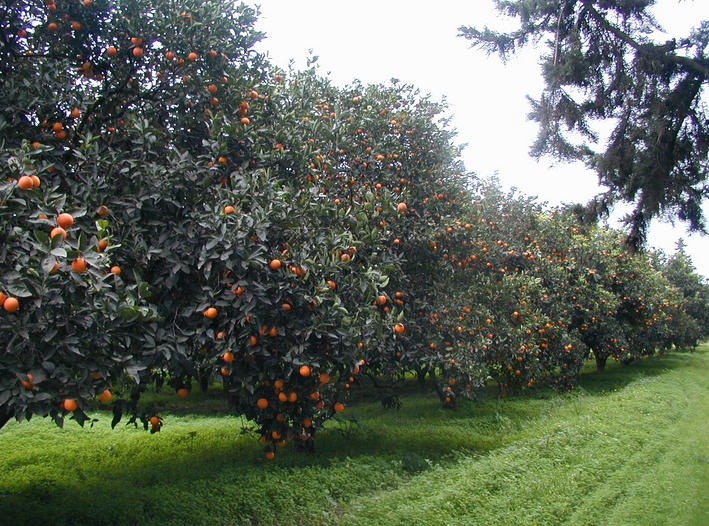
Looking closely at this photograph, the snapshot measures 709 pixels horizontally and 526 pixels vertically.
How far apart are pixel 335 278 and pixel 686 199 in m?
3.87

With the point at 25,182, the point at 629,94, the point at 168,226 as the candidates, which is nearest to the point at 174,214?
the point at 168,226

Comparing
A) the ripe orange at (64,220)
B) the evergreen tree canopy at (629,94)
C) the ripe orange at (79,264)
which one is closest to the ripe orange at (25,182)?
the ripe orange at (64,220)

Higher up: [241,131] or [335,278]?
[241,131]

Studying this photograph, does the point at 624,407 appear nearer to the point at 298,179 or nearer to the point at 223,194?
the point at 298,179

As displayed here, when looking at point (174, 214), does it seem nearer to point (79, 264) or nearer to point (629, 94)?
point (79, 264)

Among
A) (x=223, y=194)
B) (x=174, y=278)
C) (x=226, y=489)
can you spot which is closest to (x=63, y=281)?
(x=174, y=278)

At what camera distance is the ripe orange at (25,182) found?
345 centimetres

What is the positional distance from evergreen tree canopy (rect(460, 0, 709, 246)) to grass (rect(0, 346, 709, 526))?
3804 mm

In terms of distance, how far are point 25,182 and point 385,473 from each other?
22.2ft

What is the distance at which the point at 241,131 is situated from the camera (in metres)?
5.83

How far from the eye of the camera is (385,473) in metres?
8.23

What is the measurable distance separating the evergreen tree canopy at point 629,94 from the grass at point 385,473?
3804 mm

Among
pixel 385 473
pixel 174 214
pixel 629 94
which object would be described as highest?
pixel 629 94

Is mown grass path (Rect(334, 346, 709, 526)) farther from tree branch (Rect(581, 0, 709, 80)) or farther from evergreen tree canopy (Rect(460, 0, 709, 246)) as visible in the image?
tree branch (Rect(581, 0, 709, 80))
